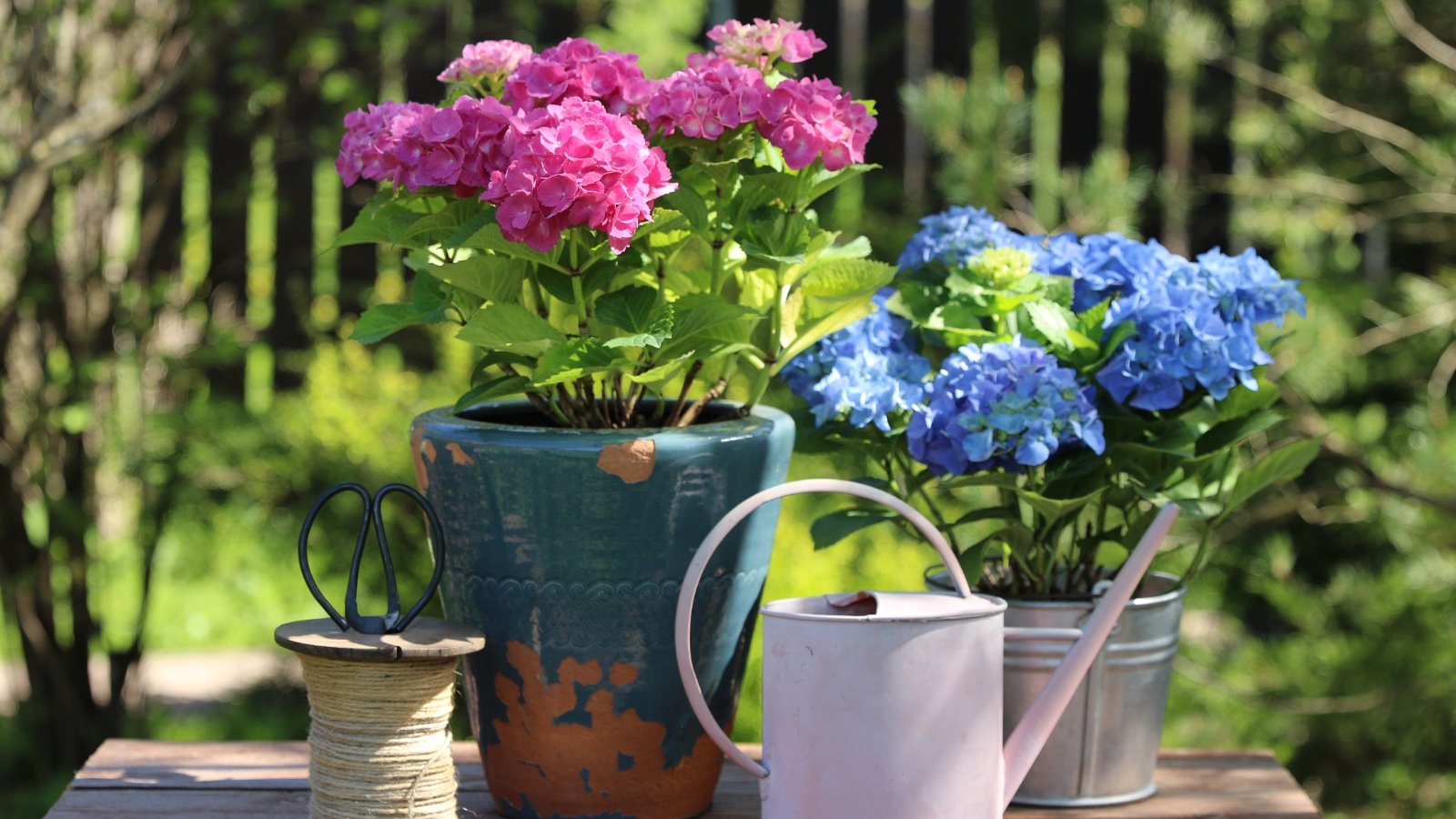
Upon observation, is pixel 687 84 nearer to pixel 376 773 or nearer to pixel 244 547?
pixel 376 773

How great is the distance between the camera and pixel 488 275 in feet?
3.57

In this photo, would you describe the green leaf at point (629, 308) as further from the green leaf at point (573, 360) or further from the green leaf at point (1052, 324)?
the green leaf at point (1052, 324)

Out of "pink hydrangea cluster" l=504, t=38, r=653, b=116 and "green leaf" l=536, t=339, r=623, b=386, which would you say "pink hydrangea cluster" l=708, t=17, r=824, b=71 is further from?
"green leaf" l=536, t=339, r=623, b=386

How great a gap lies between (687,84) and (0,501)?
197cm

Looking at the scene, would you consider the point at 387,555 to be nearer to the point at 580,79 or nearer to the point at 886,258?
the point at 580,79

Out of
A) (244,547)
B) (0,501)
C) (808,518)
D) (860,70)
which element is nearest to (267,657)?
(244,547)

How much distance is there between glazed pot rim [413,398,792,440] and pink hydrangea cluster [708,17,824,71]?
276 millimetres

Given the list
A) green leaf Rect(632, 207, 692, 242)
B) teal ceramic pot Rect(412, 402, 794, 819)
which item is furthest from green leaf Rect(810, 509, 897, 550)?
green leaf Rect(632, 207, 692, 242)

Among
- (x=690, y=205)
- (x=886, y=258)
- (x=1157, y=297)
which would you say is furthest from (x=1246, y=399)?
(x=886, y=258)

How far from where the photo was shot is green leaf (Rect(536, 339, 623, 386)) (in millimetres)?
1059

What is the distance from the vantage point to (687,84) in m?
1.08

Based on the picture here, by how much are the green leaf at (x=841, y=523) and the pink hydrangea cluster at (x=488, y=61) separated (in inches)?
17.2

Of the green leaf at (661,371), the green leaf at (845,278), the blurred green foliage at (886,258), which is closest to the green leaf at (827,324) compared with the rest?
the green leaf at (845,278)

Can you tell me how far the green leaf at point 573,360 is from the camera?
1059 mm
